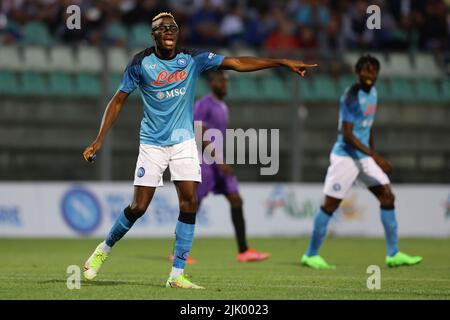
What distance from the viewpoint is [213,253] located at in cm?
1527

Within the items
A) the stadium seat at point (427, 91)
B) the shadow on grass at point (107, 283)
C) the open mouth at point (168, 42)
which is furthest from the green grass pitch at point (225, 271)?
the stadium seat at point (427, 91)

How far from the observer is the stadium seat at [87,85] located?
18594 millimetres

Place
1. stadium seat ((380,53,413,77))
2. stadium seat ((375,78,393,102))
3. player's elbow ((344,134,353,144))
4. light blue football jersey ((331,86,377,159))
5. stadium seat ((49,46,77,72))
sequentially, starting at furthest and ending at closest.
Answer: stadium seat ((380,53,413,77))
stadium seat ((375,78,393,102))
stadium seat ((49,46,77,72))
light blue football jersey ((331,86,377,159))
player's elbow ((344,134,353,144))

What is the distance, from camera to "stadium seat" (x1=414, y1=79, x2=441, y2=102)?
1934 centimetres

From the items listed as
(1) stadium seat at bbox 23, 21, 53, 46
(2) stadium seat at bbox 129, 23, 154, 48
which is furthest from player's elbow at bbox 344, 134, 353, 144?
(1) stadium seat at bbox 23, 21, 53, 46

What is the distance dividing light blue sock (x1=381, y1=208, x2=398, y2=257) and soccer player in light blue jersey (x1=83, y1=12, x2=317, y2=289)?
3.79 m

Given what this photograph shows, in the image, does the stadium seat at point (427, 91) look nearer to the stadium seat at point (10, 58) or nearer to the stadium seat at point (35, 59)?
the stadium seat at point (35, 59)

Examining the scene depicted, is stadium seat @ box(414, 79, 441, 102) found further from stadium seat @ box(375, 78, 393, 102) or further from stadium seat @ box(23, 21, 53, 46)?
stadium seat @ box(23, 21, 53, 46)

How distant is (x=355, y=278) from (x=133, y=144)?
844cm

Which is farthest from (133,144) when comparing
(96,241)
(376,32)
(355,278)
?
(355,278)

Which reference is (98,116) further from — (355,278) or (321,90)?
(355,278)

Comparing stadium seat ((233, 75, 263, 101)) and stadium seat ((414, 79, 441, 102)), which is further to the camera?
stadium seat ((414, 79, 441, 102))

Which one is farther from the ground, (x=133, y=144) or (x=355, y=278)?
(x=133, y=144)

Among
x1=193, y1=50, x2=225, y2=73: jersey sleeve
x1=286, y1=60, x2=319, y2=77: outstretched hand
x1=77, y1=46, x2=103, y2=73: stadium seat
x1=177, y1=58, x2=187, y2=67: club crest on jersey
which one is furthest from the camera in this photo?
x1=77, y1=46, x2=103, y2=73: stadium seat
